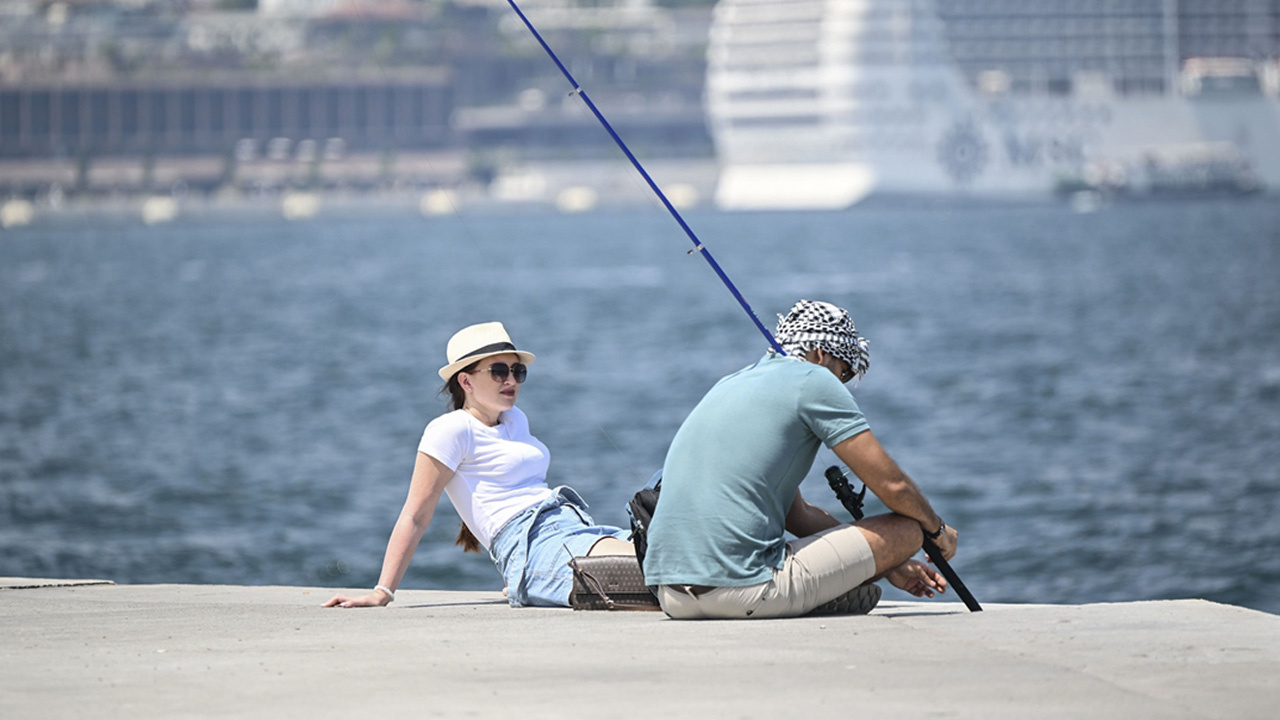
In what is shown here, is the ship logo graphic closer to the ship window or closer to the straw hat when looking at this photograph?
the ship window

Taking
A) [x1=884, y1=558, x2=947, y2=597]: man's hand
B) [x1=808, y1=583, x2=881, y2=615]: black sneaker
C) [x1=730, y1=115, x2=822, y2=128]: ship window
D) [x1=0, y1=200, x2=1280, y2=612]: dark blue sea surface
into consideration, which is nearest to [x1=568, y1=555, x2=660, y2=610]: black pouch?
[x1=808, y1=583, x2=881, y2=615]: black sneaker

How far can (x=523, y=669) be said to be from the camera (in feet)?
12.7

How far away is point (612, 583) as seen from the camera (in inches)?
190

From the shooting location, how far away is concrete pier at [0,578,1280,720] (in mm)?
3480

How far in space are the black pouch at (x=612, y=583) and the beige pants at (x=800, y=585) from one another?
0.27m

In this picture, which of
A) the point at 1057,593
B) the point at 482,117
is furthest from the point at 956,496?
the point at 482,117

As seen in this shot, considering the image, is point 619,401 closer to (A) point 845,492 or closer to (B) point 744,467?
(A) point 845,492

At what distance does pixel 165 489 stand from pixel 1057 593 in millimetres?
7576

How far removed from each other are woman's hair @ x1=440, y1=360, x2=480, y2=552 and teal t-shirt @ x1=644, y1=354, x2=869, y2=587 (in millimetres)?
656

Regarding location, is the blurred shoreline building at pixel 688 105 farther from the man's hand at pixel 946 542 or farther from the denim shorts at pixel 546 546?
the man's hand at pixel 946 542

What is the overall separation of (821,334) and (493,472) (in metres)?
0.91

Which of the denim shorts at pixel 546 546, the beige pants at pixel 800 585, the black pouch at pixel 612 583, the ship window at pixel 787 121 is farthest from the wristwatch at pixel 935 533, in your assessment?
the ship window at pixel 787 121

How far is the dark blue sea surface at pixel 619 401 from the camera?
40.0 feet

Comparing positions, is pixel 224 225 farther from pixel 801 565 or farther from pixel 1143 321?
pixel 801 565
